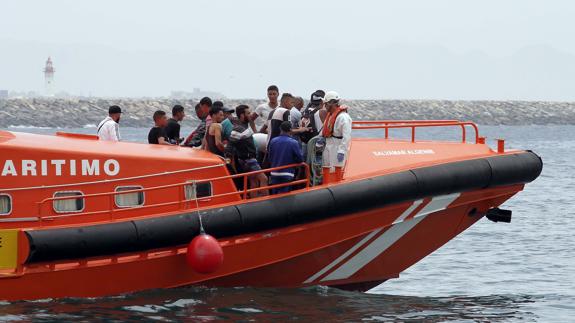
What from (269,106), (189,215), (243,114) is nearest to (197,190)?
(189,215)

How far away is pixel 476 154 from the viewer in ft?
36.2

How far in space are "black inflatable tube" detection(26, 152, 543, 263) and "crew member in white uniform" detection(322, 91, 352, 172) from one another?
1.03ft

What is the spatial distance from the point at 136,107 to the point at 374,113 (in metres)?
29.9

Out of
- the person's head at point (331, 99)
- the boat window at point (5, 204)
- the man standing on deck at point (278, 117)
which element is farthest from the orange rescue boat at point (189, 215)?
the person's head at point (331, 99)

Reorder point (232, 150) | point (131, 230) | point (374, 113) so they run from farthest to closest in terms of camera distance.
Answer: point (374, 113), point (232, 150), point (131, 230)

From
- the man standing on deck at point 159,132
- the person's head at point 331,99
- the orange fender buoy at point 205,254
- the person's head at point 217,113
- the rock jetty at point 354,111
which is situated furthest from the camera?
the rock jetty at point 354,111

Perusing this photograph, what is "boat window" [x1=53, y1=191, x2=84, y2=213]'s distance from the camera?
383 inches

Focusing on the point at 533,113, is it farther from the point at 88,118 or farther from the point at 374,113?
the point at 88,118

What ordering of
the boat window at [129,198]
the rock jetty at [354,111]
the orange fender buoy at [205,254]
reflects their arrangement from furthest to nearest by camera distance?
the rock jetty at [354,111], the boat window at [129,198], the orange fender buoy at [205,254]

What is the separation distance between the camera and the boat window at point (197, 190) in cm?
998

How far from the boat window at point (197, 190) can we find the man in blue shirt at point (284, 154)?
2.10 feet

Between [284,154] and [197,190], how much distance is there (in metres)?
0.92

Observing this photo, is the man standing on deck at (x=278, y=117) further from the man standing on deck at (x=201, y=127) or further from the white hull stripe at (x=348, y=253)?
the white hull stripe at (x=348, y=253)

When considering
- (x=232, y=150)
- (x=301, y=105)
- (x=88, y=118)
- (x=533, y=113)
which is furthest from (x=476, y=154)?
(x=533, y=113)
